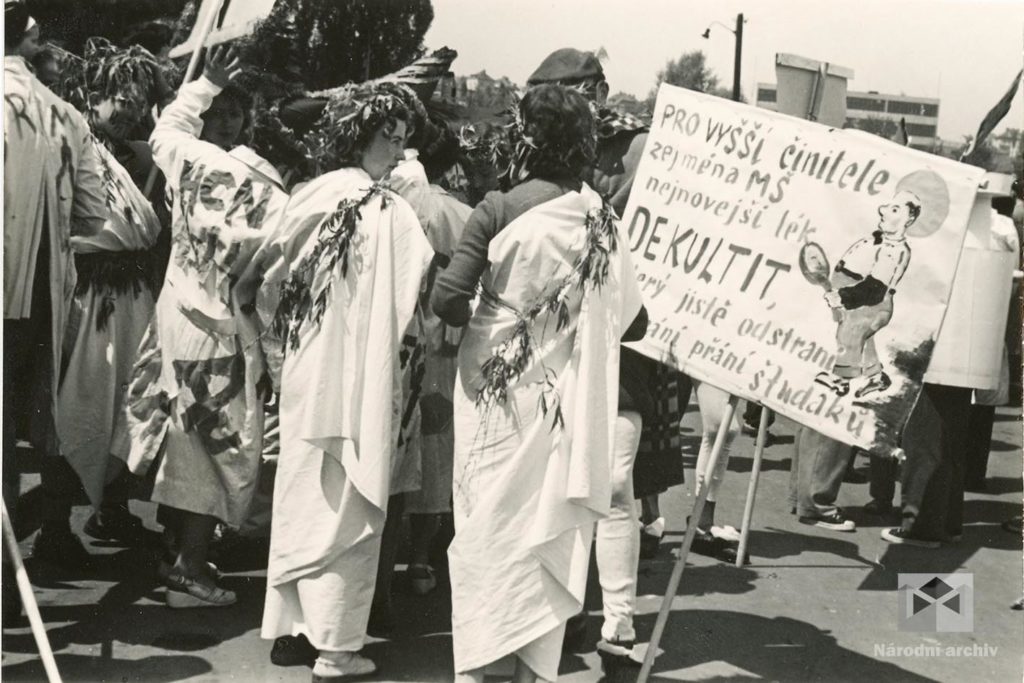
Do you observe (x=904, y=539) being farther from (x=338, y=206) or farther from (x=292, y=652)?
(x=338, y=206)

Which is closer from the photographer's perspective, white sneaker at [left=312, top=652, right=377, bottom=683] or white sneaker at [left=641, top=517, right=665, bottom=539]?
white sneaker at [left=312, top=652, right=377, bottom=683]

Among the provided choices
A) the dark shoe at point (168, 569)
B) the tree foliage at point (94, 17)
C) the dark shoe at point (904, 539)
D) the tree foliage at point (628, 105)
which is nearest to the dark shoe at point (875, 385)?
the tree foliage at point (628, 105)

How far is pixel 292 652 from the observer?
13.9 feet

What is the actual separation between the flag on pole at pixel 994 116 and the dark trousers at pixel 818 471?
1.72 metres

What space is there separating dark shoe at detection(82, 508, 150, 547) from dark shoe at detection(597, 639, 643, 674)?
2306 mm

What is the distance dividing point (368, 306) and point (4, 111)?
1.39 m

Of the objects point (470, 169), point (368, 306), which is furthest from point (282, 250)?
point (470, 169)

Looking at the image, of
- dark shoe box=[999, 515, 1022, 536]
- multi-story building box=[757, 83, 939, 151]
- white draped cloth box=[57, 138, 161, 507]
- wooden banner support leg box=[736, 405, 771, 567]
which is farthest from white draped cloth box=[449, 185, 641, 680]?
multi-story building box=[757, 83, 939, 151]

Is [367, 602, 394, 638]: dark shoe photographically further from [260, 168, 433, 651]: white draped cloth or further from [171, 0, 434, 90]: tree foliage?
[171, 0, 434, 90]: tree foliage

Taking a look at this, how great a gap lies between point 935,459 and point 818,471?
677 mm

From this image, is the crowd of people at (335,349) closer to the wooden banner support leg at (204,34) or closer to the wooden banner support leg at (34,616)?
the wooden banner support leg at (204,34)

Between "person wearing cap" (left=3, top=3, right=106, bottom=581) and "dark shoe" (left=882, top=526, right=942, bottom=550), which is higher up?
"person wearing cap" (left=3, top=3, right=106, bottom=581)

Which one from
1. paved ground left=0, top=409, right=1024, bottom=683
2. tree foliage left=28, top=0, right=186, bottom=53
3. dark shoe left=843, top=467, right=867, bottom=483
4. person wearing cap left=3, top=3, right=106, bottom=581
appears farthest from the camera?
dark shoe left=843, top=467, right=867, bottom=483

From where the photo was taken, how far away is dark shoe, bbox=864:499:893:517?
23.3 feet
